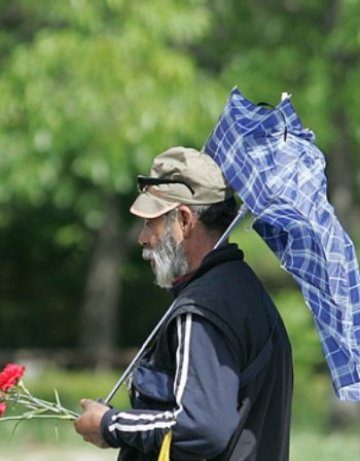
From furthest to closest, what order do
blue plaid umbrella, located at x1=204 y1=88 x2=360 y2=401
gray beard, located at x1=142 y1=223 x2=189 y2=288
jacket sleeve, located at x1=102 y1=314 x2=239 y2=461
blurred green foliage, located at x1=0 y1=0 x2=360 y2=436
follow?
blurred green foliage, located at x1=0 y1=0 x2=360 y2=436
gray beard, located at x1=142 y1=223 x2=189 y2=288
blue plaid umbrella, located at x1=204 y1=88 x2=360 y2=401
jacket sleeve, located at x1=102 y1=314 x2=239 y2=461

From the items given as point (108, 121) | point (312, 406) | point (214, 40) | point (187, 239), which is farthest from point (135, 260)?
point (187, 239)

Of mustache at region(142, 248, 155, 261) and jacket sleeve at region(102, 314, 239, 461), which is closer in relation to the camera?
jacket sleeve at region(102, 314, 239, 461)

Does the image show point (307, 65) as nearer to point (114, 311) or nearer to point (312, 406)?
point (312, 406)

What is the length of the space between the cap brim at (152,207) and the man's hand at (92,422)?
1.68ft

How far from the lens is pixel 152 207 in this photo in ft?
13.3

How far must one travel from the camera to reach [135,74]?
11.4 meters

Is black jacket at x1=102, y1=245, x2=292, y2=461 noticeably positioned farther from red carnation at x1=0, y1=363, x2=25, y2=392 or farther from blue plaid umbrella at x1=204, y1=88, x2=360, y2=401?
red carnation at x1=0, y1=363, x2=25, y2=392

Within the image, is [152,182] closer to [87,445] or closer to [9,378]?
[9,378]

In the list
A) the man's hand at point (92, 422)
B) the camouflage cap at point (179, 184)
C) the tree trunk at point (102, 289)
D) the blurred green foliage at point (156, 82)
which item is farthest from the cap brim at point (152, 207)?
the tree trunk at point (102, 289)

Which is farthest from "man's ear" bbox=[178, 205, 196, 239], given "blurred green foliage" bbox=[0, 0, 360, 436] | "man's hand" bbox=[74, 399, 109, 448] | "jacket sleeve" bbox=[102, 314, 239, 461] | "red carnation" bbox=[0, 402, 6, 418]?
"blurred green foliage" bbox=[0, 0, 360, 436]

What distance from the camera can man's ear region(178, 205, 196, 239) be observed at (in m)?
4.02

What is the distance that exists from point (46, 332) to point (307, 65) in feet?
41.8

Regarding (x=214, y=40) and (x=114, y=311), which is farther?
(x=114, y=311)

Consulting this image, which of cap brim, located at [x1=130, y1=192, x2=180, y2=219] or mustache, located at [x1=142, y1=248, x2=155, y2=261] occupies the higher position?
cap brim, located at [x1=130, y1=192, x2=180, y2=219]
